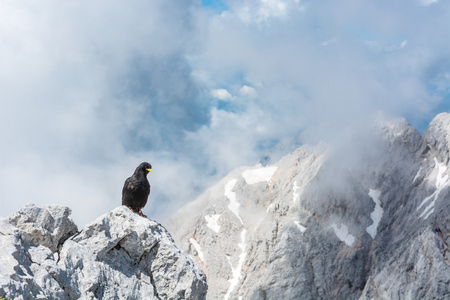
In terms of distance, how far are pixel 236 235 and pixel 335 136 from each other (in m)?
49.2

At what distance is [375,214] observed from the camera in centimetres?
15750

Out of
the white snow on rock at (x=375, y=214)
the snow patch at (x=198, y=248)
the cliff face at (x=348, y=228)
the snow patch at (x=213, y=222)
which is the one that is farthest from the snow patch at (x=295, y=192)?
the snow patch at (x=198, y=248)

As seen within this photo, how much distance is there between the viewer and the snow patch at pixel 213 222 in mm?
191375

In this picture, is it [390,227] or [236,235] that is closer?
[390,227]

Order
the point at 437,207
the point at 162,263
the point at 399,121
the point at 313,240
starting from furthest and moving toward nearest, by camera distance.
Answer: the point at 399,121 < the point at 313,240 < the point at 437,207 < the point at 162,263

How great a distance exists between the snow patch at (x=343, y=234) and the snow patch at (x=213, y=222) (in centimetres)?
5041

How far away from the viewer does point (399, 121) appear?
170 metres

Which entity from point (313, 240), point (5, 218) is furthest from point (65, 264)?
point (313, 240)

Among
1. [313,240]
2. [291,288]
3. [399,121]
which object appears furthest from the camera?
[399,121]

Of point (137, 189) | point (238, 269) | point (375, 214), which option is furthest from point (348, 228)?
point (137, 189)

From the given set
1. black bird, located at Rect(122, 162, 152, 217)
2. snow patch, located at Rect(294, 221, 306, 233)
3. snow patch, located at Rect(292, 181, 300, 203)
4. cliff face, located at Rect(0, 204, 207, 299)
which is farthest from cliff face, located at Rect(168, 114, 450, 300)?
cliff face, located at Rect(0, 204, 207, 299)

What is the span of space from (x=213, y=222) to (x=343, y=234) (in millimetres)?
56710

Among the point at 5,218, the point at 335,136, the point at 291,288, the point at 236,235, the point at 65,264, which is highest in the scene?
the point at 335,136

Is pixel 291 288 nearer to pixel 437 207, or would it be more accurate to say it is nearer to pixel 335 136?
pixel 437 207
